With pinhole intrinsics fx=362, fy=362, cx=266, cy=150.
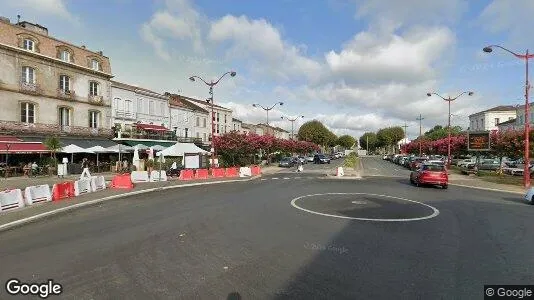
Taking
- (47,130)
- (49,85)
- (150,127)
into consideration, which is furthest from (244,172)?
(49,85)

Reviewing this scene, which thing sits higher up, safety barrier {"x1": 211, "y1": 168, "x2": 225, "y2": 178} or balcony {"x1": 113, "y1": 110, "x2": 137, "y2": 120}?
balcony {"x1": 113, "y1": 110, "x2": 137, "y2": 120}

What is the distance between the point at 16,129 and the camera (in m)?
32.5

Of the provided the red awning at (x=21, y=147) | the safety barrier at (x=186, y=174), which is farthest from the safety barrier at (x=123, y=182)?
the red awning at (x=21, y=147)

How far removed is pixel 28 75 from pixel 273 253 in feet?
121

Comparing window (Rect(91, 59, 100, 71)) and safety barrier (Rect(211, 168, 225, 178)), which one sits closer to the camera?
safety barrier (Rect(211, 168, 225, 178))

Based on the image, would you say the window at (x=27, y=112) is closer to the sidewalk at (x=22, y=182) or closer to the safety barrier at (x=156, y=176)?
the sidewalk at (x=22, y=182)

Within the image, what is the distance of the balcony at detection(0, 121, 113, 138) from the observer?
3197 cm

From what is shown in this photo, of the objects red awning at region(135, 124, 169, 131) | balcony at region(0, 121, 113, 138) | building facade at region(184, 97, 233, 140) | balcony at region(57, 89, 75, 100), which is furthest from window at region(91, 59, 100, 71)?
building facade at region(184, 97, 233, 140)

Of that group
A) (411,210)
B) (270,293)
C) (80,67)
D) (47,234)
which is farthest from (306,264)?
(80,67)

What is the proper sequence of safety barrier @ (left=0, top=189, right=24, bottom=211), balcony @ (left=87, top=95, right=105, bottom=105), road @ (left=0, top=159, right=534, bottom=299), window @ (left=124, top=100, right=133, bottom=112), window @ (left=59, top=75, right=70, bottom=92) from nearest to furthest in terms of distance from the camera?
road @ (left=0, top=159, right=534, bottom=299) < safety barrier @ (left=0, top=189, right=24, bottom=211) < window @ (left=59, top=75, right=70, bottom=92) < balcony @ (left=87, top=95, right=105, bottom=105) < window @ (left=124, top=100, right=133, bottom=112)

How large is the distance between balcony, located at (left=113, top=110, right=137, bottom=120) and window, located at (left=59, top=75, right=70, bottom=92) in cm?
707

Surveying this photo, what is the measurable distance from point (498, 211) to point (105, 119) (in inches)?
1626

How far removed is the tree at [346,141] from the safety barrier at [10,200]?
177 m

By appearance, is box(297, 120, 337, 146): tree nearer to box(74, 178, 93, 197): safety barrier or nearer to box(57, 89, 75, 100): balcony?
box(57, 89, 75, 100): balcony
